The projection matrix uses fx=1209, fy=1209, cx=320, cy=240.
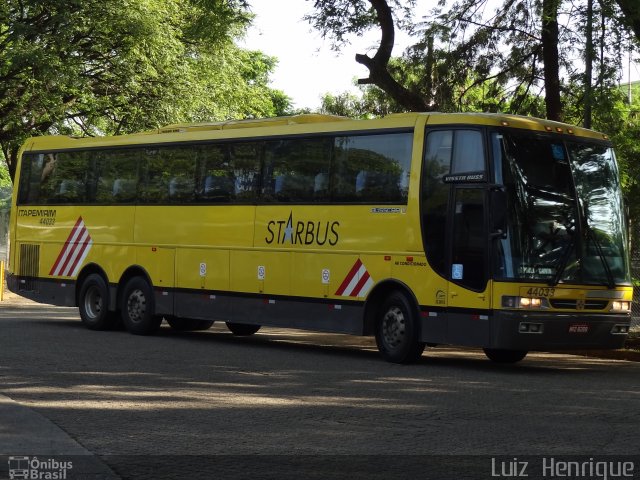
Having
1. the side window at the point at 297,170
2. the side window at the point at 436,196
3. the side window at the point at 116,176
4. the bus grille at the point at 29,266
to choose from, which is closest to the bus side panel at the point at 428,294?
the side window at the point at 436,196

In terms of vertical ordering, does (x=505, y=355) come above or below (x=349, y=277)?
below

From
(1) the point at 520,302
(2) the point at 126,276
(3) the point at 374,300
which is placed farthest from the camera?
(2) the point at 126,276

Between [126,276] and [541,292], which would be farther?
[126,276]

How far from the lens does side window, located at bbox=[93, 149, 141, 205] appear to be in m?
22.5

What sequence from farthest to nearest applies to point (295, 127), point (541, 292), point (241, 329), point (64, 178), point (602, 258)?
1. point (64, 178)
2. point (241, 329)
3. point (295, 127)
4. point (602, 258)
5. point (541, 292)

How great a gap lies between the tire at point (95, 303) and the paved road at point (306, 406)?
2.77 metres

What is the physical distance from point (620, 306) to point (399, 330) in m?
3.06

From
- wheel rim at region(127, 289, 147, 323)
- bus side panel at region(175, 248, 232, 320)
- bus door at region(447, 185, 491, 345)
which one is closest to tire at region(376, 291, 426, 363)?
bus door at region(447, 185, 491, 345)

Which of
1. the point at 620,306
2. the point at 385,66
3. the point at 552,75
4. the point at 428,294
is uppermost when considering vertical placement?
the point at 385,66

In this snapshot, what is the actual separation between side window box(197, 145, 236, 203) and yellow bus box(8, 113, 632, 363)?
3 cm

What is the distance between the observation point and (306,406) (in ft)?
38.9

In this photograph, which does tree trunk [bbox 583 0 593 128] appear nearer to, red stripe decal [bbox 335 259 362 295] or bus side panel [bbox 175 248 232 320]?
red stripe decal [bbox 335 259 362 295]

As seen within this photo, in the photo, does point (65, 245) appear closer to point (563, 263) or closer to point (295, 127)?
point (295, 127)

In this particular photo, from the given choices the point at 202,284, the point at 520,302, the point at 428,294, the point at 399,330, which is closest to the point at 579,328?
the point at 520,302
